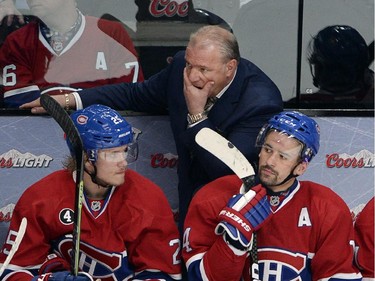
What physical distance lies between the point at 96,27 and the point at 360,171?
51.1 inches

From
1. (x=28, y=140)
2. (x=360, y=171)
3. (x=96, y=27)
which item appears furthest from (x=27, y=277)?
(x=360, y=171)

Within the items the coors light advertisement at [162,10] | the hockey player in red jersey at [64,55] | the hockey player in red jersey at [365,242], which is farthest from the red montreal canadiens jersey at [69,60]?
the hockey player in red jersey at [365,242]

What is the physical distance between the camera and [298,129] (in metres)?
4.17

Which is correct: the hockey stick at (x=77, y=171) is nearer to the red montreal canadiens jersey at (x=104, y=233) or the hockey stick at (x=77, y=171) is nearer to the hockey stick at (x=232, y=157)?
the red montreal canadiens jersey at (x=104, y=233)

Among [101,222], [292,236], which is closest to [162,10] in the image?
[101,222]

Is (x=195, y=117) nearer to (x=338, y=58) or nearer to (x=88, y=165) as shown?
(x=88, y=165)

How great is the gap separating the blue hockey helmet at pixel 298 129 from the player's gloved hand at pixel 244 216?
289 mm

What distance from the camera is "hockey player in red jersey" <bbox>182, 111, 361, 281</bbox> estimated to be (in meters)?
4.10

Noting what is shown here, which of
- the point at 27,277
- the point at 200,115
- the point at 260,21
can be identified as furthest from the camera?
the point at 260,21

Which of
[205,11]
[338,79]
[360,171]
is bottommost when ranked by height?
[360,171]

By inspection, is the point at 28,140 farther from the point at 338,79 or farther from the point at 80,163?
the point at 338,79

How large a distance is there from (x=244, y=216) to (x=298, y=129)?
1.48ft

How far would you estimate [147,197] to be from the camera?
4.24 m

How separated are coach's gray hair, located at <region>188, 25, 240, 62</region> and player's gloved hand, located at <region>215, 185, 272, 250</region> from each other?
28.6 inches
